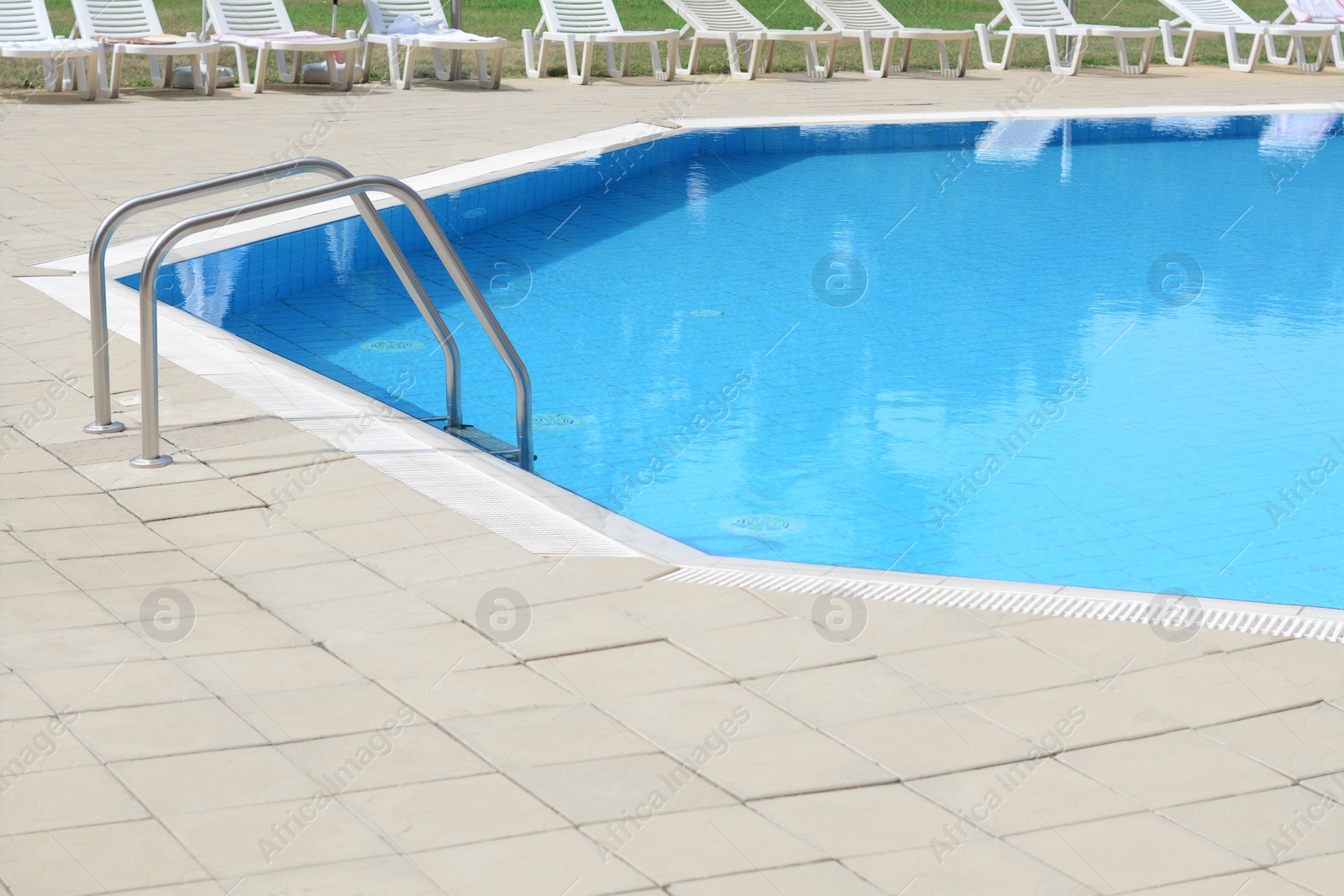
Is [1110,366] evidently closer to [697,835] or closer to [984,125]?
[697,835]

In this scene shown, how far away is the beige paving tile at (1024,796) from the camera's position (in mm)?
2266

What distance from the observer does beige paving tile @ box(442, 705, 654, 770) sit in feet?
7.98

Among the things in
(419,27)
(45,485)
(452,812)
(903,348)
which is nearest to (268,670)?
(452,812)

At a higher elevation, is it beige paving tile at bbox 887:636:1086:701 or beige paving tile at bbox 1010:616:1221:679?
beige paving tile at bbox 1010:616:1221:679

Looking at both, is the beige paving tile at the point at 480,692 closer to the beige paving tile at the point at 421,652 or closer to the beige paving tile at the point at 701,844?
the beige paving tile at the point at 421,652

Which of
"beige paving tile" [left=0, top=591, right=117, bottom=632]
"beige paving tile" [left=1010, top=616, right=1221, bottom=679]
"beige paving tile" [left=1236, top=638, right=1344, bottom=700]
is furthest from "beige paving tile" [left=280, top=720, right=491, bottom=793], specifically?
"beige paving tile" [left=1236, top=638, right=1344, bottom=700]

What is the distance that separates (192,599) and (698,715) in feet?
3.74

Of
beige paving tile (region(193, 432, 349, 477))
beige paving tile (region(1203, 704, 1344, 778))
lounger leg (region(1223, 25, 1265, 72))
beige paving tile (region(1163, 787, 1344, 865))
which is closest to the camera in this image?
beige paving tile (region(1163, 787, 1344, 865))

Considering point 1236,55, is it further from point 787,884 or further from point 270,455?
point 787,884

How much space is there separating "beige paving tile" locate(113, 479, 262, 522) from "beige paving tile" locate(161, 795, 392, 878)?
1322 millimetres

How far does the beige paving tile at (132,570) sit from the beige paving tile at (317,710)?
58cm

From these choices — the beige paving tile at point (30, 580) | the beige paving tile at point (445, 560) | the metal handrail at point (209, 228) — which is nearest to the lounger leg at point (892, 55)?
the metal handrail at point (209, 228)

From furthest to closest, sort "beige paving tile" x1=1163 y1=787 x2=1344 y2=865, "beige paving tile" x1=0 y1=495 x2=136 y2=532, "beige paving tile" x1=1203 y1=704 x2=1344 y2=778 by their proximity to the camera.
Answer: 1. "beige paving tile" x1=0 y1=495 x2=136 y2=532
2. "beige paving tile" x1=1203 y1=704 x2=1344 y2=778
3. "beige paving tile" x1=1163 y1=787 x2=1344 y2=865

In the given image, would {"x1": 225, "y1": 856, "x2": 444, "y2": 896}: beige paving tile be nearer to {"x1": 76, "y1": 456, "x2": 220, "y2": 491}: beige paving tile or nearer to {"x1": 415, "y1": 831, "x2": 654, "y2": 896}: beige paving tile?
{"x1": 415, "y1": 831, "x2": 654, "y2": 896}: beige paving tile
